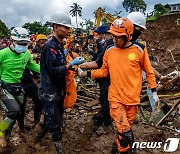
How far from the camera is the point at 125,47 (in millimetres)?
4133

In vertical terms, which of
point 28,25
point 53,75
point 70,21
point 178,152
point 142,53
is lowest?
point 178,152

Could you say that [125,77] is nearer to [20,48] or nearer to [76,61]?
[76,61]

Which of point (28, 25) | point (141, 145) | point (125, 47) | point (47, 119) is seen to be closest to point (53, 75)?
point (47, 119)

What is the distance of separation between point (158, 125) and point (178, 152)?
49.4 inches

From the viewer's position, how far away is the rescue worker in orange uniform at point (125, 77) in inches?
159

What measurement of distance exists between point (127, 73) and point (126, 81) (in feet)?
0.34

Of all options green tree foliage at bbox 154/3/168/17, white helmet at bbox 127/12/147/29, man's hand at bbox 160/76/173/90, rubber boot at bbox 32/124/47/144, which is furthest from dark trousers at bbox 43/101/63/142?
green tree foliage at bbox 154/3/168/17

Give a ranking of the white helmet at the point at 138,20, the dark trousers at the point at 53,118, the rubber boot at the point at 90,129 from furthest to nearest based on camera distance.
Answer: the rubber boot at the point at 90,129 < the white helmet at the point at 138,20 < the dark trousers at the point at 53,118

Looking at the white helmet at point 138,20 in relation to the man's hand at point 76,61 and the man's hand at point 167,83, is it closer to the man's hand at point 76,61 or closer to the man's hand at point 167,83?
the man's hand at point 76,61

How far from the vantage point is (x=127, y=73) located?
408cm

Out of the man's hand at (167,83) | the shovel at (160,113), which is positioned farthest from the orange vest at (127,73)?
the man's hand at (167,83)

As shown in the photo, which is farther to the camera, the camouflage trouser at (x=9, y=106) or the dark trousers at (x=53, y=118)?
the camouflage trouser at (x=9, y=106)

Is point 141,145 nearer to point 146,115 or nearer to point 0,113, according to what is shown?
point 146,115

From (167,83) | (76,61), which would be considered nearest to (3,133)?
(76,61)
